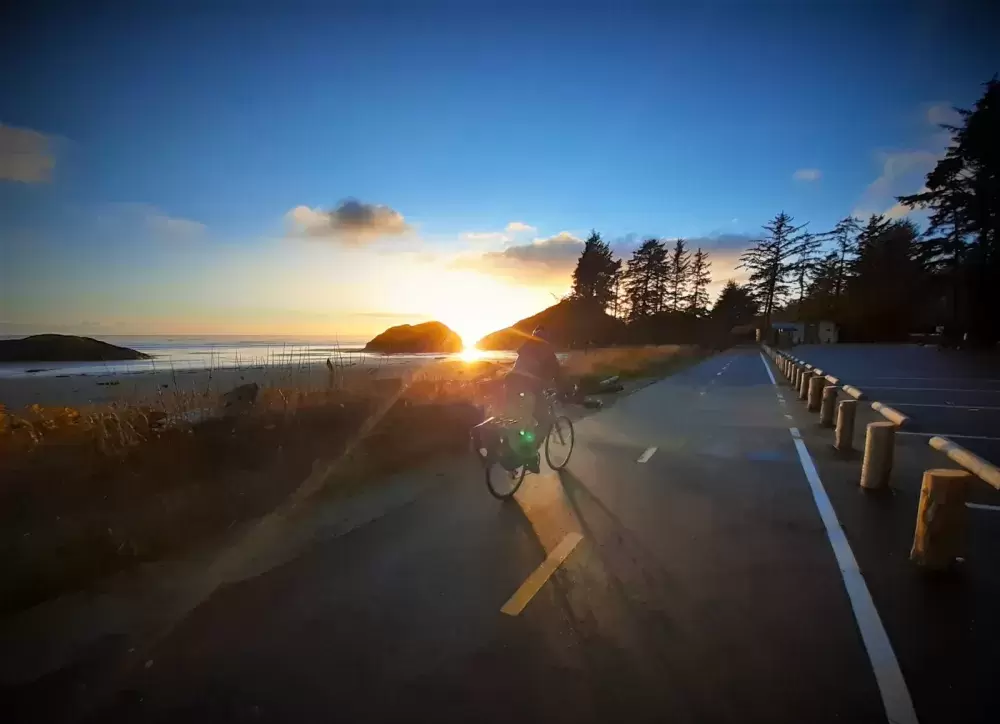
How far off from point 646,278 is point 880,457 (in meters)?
94.6

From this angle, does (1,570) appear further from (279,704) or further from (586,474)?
(586,474)

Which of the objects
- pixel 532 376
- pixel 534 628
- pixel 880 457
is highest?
pixel 532 376

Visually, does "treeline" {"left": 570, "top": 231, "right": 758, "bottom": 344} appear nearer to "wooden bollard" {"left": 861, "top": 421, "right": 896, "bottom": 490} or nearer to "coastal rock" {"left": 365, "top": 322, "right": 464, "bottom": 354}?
"coastal rock" {"left": 365, "top": 322, "right": 464, "bottom": 354}

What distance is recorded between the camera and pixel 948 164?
50500mm

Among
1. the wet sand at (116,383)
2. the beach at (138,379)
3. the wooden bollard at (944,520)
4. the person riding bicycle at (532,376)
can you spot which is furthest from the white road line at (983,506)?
the wet sand at (116,383)

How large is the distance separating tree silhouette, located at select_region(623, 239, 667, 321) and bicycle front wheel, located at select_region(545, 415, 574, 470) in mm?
91650

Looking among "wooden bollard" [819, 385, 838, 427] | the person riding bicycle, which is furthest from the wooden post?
the person riding bicycle

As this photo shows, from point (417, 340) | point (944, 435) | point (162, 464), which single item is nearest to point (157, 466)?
point (162, 464)

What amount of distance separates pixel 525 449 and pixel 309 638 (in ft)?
13.8

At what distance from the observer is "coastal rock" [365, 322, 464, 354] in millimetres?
52250

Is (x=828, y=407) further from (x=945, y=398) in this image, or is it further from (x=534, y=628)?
(x=534, y=628)

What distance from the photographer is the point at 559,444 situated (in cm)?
934

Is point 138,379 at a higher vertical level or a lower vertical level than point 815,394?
higher

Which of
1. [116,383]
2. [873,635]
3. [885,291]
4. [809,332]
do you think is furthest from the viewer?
[809,332]
